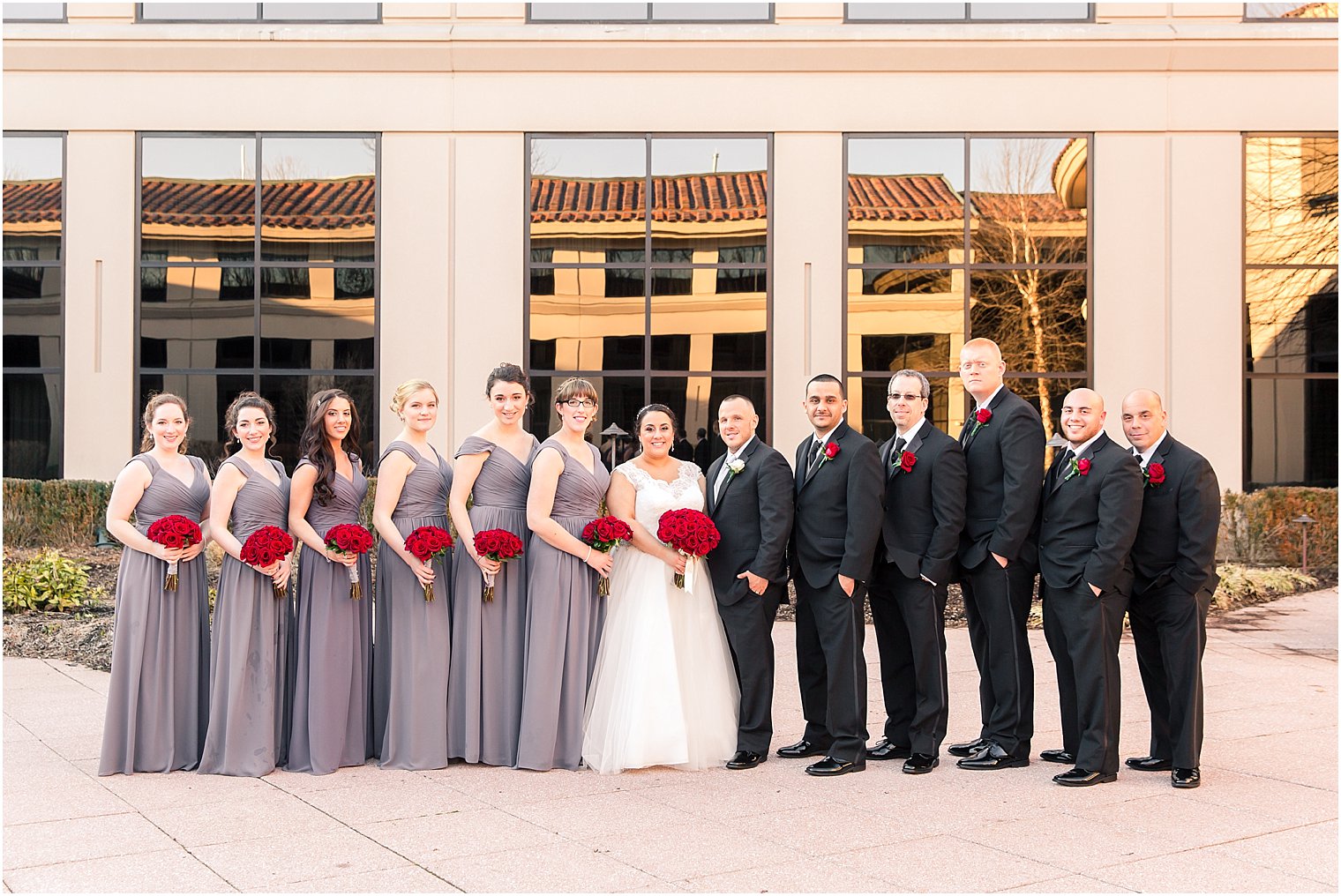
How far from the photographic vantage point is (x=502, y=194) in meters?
18.7

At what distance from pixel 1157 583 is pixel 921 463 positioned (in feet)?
4.81

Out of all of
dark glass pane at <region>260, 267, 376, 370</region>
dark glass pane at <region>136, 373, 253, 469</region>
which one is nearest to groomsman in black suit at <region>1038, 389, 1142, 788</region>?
dark glass pane at <region>260, 267, 376, 370</region>

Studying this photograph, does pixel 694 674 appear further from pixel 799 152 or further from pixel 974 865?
pixel 799 152

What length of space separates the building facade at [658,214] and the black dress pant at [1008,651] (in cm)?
1138

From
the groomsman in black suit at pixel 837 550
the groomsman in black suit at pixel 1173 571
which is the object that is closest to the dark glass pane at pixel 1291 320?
the groomsman in black suit at pixel 1173 571

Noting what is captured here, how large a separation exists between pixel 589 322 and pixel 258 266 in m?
5.15

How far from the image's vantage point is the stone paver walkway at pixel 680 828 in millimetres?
5180

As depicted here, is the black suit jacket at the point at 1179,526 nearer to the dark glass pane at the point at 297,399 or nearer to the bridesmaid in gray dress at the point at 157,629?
the bridesmaid in gray dress at the point at 157,629

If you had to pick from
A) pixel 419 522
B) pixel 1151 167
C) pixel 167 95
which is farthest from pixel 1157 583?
pixel 167 95

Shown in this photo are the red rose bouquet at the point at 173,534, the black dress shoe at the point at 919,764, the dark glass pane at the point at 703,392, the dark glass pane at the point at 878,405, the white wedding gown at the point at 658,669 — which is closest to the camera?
the red rose bouquet at the point at 173,534

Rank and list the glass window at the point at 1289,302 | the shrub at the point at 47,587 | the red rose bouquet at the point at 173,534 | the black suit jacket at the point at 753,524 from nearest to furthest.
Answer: the red rose bouquet at the point at 173,534 < the black suit jacket at the point at 753,524 < the shrub at the point at 47,587 < the glass window at the point at 1289,302

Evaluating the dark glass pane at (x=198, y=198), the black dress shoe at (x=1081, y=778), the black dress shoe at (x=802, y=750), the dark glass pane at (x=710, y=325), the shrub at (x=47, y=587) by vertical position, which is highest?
the dark glass pane at (x=198, y=198)

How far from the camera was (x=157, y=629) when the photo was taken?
712 cm

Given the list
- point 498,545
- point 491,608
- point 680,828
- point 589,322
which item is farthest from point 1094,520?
point 589,322
